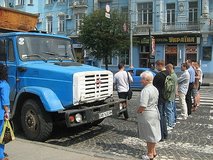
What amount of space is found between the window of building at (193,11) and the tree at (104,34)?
21.5 feet

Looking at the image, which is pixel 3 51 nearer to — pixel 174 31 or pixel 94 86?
pixel 94 86

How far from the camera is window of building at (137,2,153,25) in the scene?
128 feet

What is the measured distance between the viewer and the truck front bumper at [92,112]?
7.92 meters

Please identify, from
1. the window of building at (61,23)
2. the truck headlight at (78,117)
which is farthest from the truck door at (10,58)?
the window of building at (61,23)

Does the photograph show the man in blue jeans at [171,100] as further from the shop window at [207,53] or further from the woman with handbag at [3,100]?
the shop window at [207,53]

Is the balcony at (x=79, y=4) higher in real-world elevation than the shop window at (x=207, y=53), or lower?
higher

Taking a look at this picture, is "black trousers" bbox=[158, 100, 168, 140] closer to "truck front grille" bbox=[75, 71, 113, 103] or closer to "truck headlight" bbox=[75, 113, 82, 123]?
"truck front grille" bbox=[75, 71, 113, 103]

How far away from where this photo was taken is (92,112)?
8.38 metres

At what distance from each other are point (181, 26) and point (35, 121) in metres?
30.2

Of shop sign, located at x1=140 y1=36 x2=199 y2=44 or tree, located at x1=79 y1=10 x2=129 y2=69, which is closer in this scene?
tree, located at x1=79 y1=10 x2=129 y2=69

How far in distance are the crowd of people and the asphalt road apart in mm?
377

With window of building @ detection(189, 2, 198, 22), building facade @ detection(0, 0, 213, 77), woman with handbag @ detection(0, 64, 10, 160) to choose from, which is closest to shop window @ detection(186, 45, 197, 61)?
building facade @ detection(0, 0, 213, 77)

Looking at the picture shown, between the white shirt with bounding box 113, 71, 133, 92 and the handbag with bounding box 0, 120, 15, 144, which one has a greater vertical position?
the white shirt with bounding box 113, 71, 133, 92

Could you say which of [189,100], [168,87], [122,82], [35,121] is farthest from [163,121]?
[189,100]
